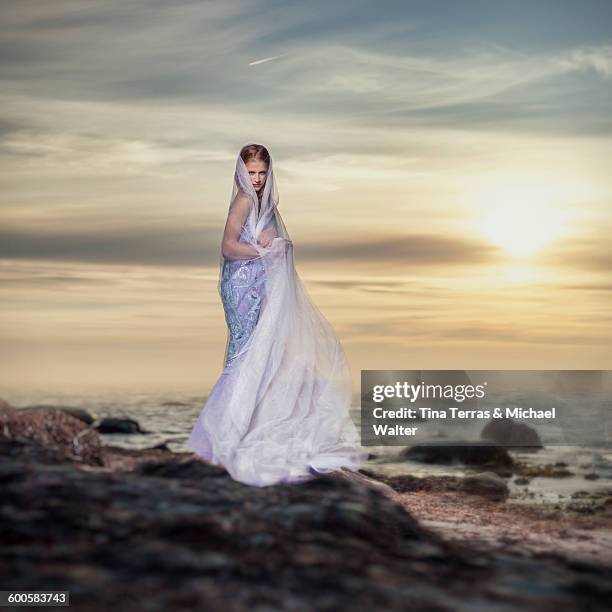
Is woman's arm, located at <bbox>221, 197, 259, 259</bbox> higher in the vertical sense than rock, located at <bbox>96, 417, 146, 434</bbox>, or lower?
higher

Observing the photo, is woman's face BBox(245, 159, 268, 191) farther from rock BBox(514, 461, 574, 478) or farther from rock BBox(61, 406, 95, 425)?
rock BBox(514, 461, 574, 478)

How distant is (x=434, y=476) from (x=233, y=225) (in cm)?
631

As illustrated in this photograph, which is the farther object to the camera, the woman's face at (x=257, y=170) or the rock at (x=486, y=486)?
the rock at (x=486, y=486)

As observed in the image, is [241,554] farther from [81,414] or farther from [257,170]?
[81,414]

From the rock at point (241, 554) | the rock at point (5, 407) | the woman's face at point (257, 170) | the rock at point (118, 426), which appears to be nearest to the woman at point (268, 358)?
the woman's face at point (257, 170)

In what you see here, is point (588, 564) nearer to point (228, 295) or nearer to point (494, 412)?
point (228, 295)

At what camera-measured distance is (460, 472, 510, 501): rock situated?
12.1 m

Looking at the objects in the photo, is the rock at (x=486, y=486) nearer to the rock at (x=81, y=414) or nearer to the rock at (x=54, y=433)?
the rock at (x=54, y=433)

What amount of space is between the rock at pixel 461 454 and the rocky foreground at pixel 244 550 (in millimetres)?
6553

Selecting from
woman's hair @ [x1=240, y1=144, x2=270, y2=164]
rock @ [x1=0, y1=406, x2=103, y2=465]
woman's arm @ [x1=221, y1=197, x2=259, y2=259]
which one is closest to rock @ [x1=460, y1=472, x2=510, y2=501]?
woman's arm @ [x1=221, y1=197, x2=259, y2=259]

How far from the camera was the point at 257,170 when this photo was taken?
8781 mm

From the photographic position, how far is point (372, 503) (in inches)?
295

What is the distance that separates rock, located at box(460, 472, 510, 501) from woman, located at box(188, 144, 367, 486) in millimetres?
3816

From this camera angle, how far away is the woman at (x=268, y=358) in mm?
8594
